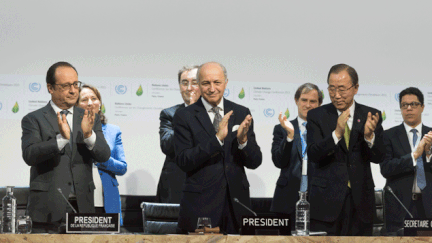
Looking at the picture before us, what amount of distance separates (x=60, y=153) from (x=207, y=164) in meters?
0.77

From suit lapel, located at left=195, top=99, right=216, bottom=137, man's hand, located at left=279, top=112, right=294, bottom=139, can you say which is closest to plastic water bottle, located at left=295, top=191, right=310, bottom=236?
suit lapel, located at left=195, top=99, right=216, bottom=137

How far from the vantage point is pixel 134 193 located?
15.3 ft

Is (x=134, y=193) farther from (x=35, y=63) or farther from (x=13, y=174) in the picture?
(x=35, y=63)

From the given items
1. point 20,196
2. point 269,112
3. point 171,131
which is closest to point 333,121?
point 171,131

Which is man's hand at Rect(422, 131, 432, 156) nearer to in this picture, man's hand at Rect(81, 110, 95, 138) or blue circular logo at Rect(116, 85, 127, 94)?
man's hand at Rect(81, 110, 95, 138)

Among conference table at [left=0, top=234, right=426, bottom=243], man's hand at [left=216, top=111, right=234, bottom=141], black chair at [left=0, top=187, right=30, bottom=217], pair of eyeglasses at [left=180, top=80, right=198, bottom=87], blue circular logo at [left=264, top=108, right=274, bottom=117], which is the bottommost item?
black chair at [left=0, top=187, right=30, bottom=217]

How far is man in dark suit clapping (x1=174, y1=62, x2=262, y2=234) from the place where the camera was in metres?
2.59

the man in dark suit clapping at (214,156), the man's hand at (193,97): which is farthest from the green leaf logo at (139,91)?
the man in dark suit clapping at (214,156)

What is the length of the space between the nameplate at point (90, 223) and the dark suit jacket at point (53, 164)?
1.78 ft

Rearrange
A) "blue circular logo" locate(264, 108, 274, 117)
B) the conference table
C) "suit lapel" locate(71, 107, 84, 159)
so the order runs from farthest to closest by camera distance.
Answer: "blue circular logo" locate(264, 108, 274, 117), "suit lapel" locate(71, 107, 84, 159), the conference table

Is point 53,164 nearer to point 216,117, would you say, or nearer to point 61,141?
point 61,141

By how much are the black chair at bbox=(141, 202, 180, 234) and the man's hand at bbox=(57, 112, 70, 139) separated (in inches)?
21.7

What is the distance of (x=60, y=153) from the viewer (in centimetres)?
274

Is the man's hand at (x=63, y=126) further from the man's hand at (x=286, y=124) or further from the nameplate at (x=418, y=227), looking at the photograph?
the nameplate at (x=418, y=227)
